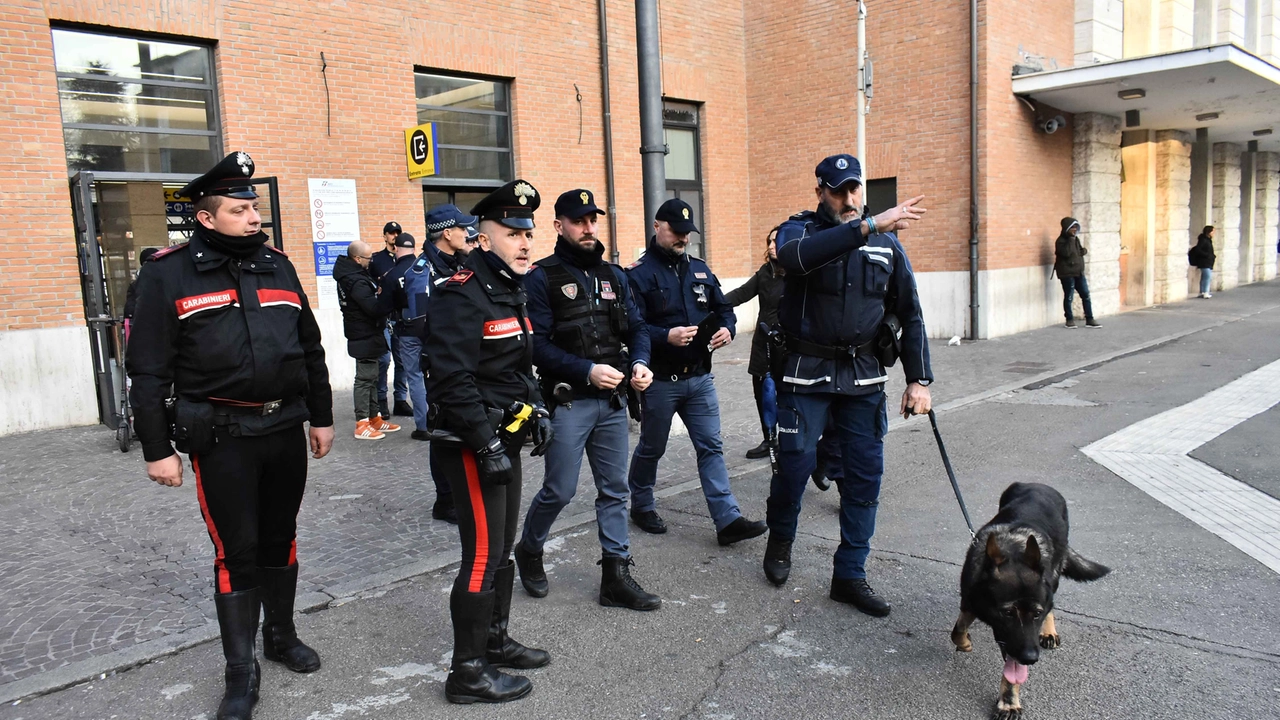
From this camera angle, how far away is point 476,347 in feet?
11.1

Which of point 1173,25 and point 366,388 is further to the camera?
point 1173,25

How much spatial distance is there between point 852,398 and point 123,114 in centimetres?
928

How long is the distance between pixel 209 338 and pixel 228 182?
599mm

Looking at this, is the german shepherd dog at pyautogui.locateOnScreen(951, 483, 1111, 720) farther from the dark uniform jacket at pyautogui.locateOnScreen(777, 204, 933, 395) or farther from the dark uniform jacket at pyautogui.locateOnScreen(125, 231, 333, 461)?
the dark uniform jacket at pyautogui.locateOnScreen(125, 231, 333, 461)

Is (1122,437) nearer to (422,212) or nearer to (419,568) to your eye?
(419,568)

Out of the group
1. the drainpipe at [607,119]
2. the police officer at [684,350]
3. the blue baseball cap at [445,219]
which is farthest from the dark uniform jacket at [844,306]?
the drainpipe at [607,119]

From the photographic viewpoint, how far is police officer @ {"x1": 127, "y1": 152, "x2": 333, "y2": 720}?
10.6 feet

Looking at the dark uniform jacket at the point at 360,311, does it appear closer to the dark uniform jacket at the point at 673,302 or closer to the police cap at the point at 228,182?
the dark uniform jacket at the point at 673,302

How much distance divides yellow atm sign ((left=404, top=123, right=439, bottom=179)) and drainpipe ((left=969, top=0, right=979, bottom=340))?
845 cm

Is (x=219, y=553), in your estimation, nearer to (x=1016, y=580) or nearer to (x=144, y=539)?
(x=144, y=539)

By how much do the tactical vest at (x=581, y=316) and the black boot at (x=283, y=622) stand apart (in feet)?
5.24

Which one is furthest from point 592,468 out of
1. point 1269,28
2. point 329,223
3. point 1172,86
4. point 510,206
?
point 1269,28

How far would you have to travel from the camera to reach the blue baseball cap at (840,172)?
4098mm

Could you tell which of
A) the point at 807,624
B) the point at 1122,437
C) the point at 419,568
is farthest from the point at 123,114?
the point at 1122,437
